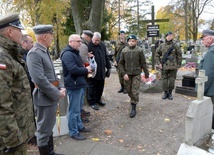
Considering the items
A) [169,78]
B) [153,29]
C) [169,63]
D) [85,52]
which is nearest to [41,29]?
[85,52]

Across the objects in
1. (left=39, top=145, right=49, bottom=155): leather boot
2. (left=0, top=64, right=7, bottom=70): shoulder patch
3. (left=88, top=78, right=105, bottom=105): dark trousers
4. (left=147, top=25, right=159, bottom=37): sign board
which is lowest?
A: (left=39, top=145, right=49, bottom=155): leather boot

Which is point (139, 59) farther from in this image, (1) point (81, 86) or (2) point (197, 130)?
(2) point (197, 130)

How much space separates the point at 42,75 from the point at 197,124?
2280 mm

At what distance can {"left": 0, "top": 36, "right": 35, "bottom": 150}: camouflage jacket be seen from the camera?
1.86 metres

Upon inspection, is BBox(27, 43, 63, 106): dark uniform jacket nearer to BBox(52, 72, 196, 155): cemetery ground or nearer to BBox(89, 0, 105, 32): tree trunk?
BBox(52, 72, 196, 155): cemetery ground

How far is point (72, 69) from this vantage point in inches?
150

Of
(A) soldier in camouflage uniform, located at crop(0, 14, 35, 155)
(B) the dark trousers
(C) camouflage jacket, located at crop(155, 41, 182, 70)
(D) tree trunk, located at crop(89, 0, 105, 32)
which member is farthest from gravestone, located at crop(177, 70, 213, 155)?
(D) tree trunk, located at crop(89, 0, 105, 32)

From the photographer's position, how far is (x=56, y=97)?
10.0 feet

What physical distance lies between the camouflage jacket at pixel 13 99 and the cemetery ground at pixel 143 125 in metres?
1.93

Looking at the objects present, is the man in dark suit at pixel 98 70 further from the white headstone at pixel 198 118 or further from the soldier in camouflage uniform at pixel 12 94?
the soldier in camouflage uniform at pixel 12 94

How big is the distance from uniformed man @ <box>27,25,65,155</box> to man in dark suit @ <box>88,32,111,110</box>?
2296mm

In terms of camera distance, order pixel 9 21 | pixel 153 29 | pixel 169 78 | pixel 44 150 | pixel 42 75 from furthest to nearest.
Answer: pixel 153 29
pixel 169 78
pixel 44 150
pixel 42 75
pixel 9 21

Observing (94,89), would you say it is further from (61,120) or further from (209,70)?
(209,70)

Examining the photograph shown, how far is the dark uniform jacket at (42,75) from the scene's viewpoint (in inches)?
114
